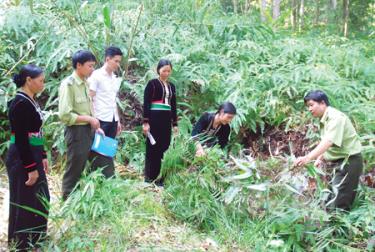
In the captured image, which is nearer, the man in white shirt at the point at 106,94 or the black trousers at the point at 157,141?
the man in white shirt at the point at 106,94

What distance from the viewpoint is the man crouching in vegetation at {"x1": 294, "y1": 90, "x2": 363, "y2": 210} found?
12.8ft

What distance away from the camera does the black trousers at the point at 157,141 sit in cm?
466

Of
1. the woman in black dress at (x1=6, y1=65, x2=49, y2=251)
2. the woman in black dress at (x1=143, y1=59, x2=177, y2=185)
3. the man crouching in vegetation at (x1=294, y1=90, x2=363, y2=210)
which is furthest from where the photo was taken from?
the woman in black dress at (x1=143, y1=59, x2=177, y2=185)

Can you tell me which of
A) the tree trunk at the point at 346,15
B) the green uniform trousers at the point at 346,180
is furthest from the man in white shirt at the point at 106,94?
the tree trunk at the point at 346,15

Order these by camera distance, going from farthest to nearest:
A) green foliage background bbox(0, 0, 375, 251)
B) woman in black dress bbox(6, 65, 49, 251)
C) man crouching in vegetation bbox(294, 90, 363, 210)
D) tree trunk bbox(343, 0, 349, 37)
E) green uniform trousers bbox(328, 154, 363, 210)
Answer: tree trunk bbox(343, 0, 349, 37)
green uniform trousers bbox(328, 154, 363, 210)
man crouching in vegetation bbox(294, 90, 363, 210)
green foliage background bbox(0, 0, 375, 251)
woman in black dress bbox(6, 65, 49, 251)

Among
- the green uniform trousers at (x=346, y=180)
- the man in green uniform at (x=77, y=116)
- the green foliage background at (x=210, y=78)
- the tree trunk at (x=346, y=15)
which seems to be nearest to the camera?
the man in green uniform at (x=77, y=116)

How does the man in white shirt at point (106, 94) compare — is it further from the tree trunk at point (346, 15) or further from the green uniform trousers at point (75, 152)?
the tree trunk at point (346, 15)

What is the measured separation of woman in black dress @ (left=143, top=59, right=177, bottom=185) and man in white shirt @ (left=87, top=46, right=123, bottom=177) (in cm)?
41

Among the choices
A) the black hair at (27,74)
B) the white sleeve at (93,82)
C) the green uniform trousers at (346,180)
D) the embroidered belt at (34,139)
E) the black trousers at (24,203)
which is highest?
the black hair at (27,74)

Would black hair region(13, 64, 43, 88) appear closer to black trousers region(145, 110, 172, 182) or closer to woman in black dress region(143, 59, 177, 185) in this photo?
woman in black dress region(143, 59, 177, 185)

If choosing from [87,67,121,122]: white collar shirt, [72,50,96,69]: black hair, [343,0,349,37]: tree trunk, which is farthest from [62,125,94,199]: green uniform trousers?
[343,0,349,37]: tree trunk

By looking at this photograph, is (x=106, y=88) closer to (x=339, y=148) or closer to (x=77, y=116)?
(x=77, y=116)

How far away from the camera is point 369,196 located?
429cm

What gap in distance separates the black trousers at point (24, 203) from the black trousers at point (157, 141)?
1629 millimetres
